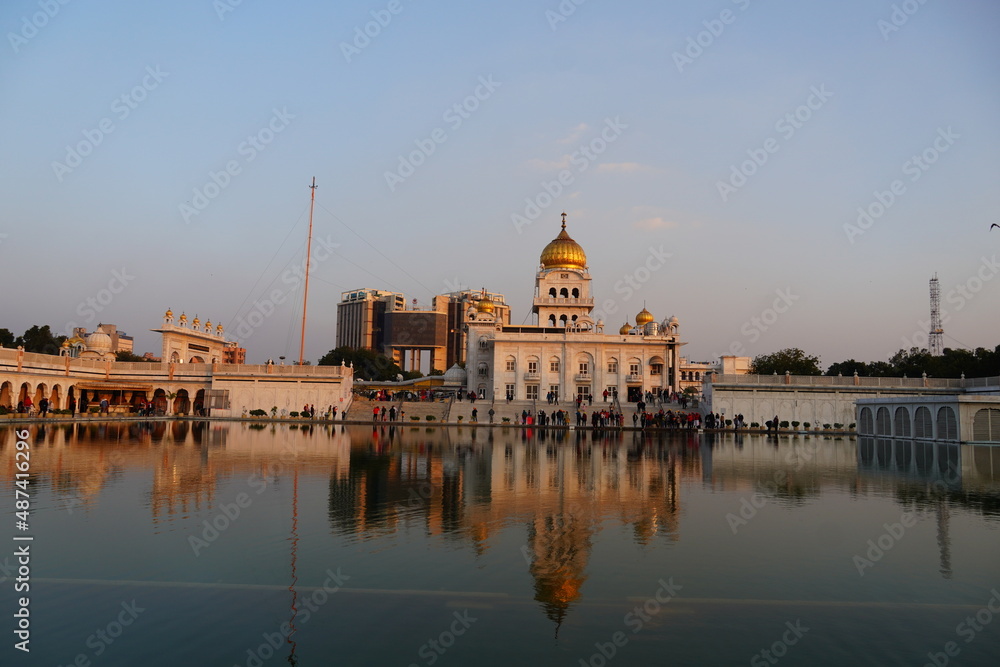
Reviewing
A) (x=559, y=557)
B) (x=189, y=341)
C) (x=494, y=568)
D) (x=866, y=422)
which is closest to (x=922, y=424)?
(x=866, y=422)

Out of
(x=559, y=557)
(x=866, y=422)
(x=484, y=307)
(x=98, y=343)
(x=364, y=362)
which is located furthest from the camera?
(x=364, y=362)

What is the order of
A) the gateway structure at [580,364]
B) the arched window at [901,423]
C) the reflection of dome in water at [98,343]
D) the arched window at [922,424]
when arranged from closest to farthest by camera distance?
the arched window at [922,424], the arched window at [901,423], the gateway structure at [580,364], the reflection of dome in water at [98,343]

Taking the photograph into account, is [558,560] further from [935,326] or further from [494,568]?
[935,326]

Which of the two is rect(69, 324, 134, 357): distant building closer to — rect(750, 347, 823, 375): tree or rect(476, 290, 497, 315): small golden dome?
rect(476, 290, 497, 315): small golden dome

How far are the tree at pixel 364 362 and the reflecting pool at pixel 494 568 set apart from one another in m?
94.5

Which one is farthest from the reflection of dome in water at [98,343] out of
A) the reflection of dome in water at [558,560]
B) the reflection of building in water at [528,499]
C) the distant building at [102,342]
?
the reflection of dome in water at [558,560]

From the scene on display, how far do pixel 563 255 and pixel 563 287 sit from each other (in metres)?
3.43

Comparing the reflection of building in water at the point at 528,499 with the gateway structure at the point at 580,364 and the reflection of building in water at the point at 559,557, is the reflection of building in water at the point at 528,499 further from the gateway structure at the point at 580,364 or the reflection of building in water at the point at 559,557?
the gateway structure at the point at 580,364

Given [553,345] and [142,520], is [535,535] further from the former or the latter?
[553,345]

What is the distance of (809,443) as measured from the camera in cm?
3788

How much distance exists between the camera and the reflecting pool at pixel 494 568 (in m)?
7.47

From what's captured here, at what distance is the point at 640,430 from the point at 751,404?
12.9 m

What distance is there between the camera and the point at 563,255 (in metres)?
76.6

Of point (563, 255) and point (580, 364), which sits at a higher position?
point (563, 255)
